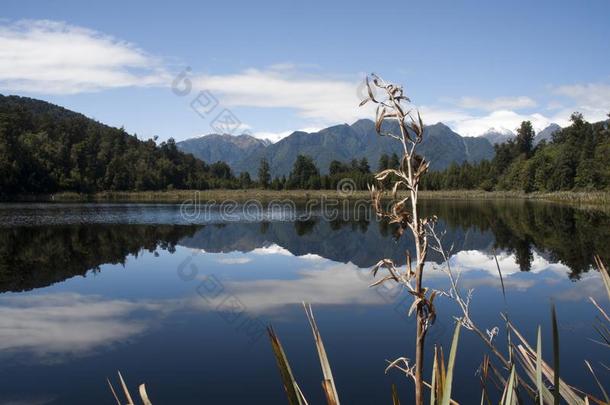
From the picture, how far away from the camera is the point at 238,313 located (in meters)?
11.6

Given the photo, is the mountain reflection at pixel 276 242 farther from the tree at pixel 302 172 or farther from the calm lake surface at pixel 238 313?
the tree at pixel 302 172

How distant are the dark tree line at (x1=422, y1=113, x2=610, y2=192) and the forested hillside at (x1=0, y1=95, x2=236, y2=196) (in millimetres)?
52275

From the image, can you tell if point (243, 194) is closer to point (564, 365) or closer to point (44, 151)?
point (44, 151)

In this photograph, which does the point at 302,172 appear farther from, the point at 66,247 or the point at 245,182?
the point at 66,247

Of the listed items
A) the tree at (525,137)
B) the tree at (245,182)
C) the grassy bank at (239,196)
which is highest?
the tree at (525,137)

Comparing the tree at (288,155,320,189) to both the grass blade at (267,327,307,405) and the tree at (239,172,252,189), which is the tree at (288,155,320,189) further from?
the grass blade at (267,327,307,405)

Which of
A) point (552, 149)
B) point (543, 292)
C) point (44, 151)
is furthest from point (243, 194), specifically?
point (543, 292)

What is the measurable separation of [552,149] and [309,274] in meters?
97.7

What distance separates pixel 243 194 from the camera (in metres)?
97.4

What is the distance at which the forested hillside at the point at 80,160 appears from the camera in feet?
286

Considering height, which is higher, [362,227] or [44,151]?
[44,151]

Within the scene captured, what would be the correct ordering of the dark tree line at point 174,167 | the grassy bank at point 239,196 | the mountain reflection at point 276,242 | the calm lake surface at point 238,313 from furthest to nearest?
the grassy bank at point 239,196
the dark tree line at point 174,167
the mountain reflection at point 276,242
the calm lake surface at point 238,313

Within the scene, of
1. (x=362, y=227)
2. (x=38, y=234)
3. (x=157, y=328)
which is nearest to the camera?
(x=157, y=328)

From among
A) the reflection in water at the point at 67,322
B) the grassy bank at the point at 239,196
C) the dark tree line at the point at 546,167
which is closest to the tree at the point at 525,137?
the dark tree line at the point at 546,167
